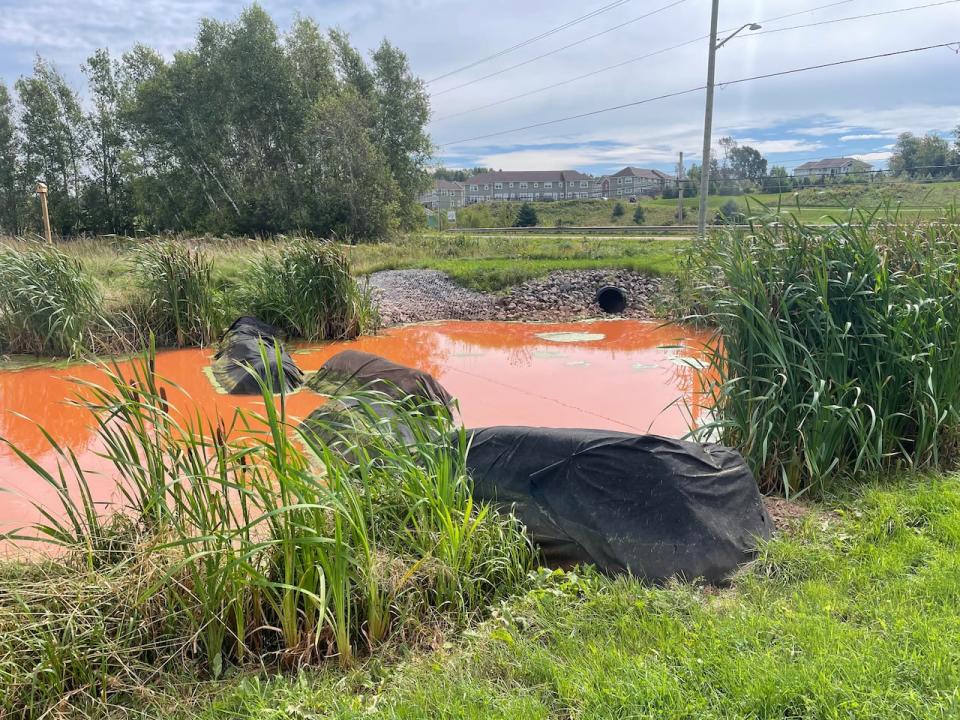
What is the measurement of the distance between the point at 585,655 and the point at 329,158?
2571cm

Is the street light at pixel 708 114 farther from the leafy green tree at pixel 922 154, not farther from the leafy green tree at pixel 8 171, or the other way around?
the leafy green tree at pixel 8 171

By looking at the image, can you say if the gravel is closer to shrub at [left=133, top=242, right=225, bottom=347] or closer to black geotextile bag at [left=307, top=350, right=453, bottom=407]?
shrub at [left=133, top=242, right=225, bottom=347]

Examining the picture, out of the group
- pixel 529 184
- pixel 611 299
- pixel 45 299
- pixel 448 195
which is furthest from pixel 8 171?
pixel 529 184

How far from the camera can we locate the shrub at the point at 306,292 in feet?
29.7

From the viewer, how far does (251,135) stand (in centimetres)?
2667

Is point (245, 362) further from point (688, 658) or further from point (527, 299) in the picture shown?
point (527, 299)

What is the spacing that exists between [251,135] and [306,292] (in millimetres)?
20189

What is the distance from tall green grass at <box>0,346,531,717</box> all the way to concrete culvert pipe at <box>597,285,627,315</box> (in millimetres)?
9422

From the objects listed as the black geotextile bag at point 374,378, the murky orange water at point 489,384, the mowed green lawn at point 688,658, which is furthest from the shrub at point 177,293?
the mowed green lawn at point 688,658

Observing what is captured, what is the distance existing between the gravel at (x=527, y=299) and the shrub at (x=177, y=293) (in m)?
2.74

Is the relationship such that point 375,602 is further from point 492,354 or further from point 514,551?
point 492,354

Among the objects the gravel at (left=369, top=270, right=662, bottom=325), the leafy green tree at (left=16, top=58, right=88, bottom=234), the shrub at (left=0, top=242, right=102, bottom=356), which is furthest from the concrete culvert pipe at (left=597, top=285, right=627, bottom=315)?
the leafy green tree at (left=16, top=58, right=88, bottom=234)

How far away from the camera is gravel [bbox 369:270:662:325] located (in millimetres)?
11405

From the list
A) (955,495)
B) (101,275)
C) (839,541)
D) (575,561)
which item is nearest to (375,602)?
(575,561)
